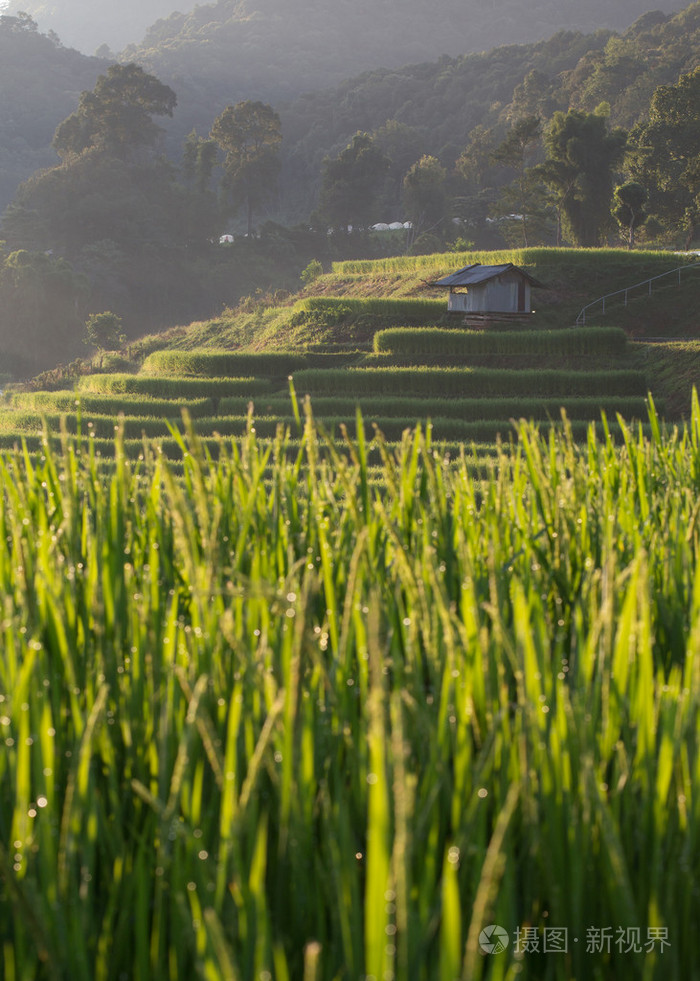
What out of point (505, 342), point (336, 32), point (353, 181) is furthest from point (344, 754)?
point (336, 32)

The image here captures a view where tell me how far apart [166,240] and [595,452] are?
72.0 m

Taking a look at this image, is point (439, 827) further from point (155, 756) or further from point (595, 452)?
point (595, 452)

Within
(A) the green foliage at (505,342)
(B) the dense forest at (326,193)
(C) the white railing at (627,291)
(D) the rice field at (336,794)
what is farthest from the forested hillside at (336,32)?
(D) the rice field at (336,794)

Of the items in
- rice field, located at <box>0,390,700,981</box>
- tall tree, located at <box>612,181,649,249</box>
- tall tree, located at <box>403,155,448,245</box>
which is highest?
tall tree, located at <box>403,155,448,245</box>

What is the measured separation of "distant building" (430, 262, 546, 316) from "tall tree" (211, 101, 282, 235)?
49.7 metres

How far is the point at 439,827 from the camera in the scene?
137 cm

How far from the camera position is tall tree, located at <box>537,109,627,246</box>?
46969 mm

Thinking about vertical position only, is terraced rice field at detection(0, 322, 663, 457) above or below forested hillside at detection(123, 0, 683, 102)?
below

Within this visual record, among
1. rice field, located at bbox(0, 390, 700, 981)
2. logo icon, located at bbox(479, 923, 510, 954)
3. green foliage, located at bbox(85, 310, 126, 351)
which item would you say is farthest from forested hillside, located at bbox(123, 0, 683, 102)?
logo icon, located at bbox(479, 923, 510, 954)

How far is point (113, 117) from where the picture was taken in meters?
76.7

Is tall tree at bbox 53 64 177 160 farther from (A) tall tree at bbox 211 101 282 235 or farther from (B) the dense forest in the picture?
(A) tall tree at bbox 211 101 282 235

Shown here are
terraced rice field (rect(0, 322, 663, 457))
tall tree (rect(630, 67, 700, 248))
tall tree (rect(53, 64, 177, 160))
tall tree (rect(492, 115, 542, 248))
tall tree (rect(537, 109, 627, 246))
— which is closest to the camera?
terraced rice field (rect(0, 322, 663, 457))

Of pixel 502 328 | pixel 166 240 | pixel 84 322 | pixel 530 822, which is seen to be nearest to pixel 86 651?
pixel 530 822

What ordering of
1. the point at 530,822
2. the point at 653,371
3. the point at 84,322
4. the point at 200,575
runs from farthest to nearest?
the point at 84,322, the point at 653,371, the point at 200,575, the point at 530,822
